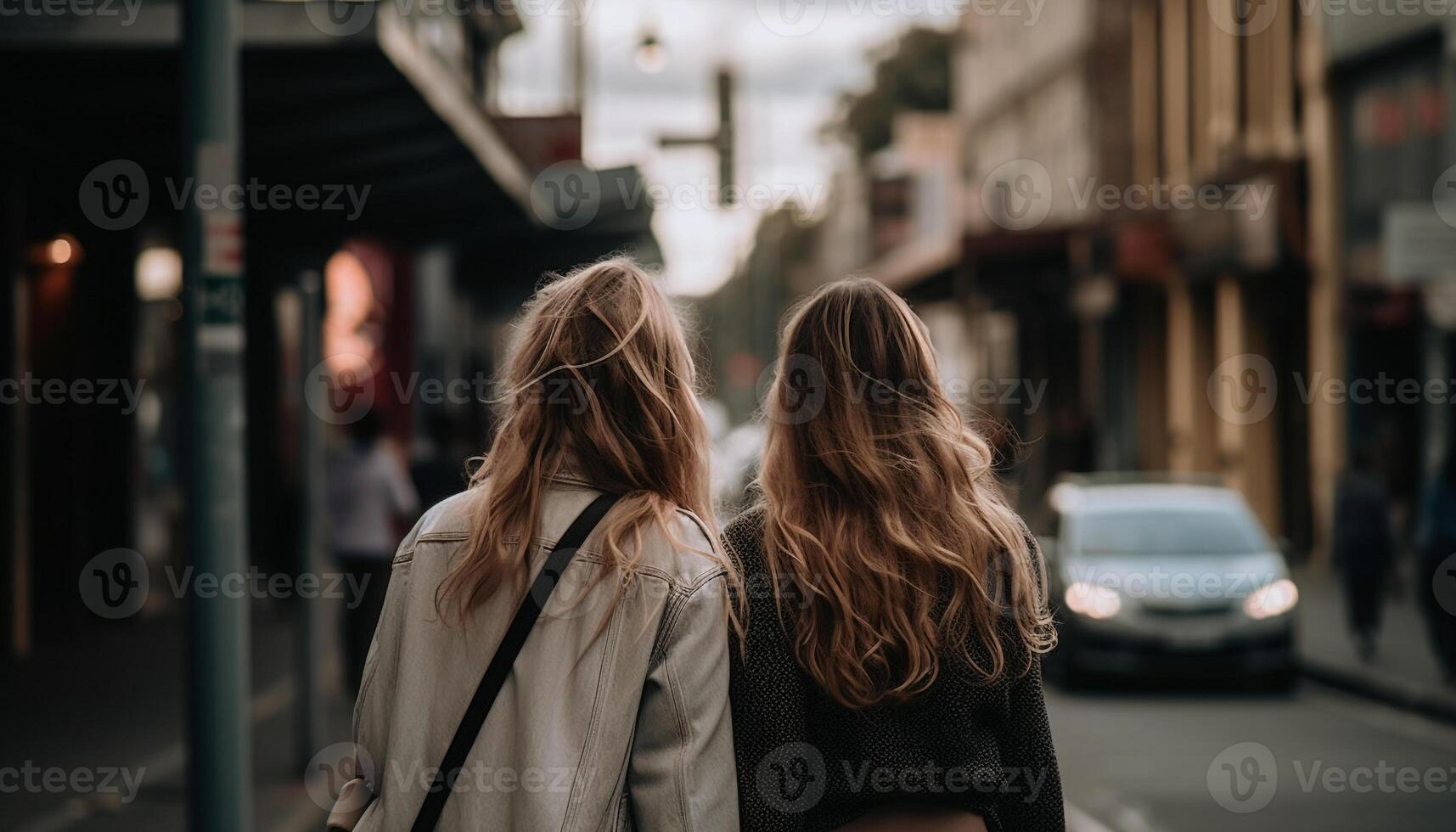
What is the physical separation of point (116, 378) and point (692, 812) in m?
14.1

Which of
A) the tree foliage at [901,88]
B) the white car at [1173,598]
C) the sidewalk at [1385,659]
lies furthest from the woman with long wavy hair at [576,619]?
the tree foliage at [901,88]

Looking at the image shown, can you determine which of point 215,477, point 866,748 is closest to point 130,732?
point 215,477

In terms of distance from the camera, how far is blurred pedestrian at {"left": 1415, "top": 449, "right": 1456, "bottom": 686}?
11531 millimetres

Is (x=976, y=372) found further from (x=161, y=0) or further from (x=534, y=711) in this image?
(x=534, y=711)

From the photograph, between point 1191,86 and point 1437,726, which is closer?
point 1437,726

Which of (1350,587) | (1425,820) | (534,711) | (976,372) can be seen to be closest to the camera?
(534,711)

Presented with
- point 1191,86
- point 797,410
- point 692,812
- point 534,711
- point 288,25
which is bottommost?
point 692,812

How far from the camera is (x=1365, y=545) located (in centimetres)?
1338

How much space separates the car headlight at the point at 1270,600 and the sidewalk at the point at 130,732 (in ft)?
20.5

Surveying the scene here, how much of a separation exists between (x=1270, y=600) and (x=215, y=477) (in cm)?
897

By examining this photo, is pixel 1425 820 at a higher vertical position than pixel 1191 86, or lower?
lower

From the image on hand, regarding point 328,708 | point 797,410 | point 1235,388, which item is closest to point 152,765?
point 328,708

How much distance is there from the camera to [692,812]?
2.78 meters

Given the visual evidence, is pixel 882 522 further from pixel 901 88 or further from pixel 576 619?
pixel 901 88
